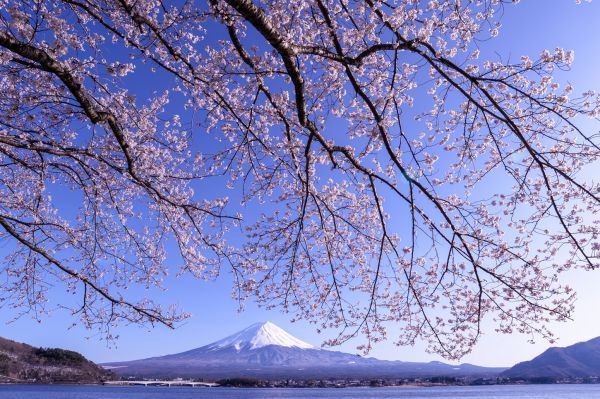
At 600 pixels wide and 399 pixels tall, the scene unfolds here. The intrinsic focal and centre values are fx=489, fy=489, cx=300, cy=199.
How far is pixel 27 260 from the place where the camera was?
542 cm

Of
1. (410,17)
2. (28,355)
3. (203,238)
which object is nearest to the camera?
(410,17)

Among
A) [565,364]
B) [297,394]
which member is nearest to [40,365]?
[297,394]

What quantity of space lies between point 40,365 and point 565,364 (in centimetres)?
10373

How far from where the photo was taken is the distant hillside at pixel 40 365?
69.1 meters

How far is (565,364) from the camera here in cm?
10712

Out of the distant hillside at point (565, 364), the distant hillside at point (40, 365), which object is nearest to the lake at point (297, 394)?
the distant hillside at point (40, 365)

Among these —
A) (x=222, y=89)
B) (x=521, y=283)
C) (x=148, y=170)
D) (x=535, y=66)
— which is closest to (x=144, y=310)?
(x=148, y=170)

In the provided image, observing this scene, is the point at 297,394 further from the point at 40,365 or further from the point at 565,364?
the point at 565,364

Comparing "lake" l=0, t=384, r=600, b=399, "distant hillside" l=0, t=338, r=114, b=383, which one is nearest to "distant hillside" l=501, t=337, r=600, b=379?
"lake" l=0, t=384, r=600, b=399

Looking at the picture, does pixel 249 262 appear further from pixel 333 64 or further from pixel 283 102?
pixel 333 64

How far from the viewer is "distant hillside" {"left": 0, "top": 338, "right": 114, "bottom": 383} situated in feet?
227

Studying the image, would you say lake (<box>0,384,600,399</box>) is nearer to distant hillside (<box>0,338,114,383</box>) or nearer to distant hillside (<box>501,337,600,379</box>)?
distant hillside (<box>0,338,114,383</box>)

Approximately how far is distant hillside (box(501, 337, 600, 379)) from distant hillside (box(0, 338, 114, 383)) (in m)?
85.3

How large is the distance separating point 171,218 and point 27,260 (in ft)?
A: 5.38
